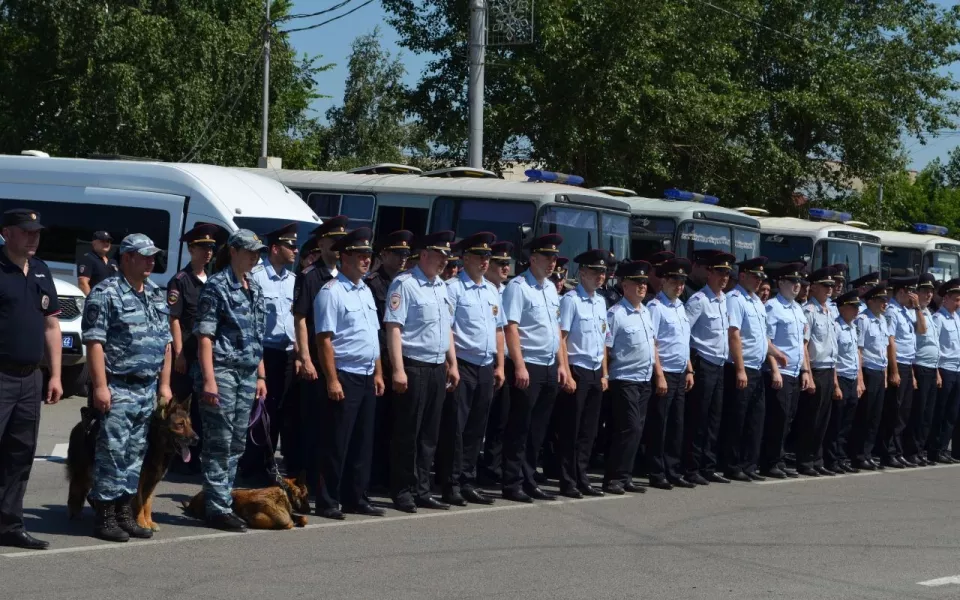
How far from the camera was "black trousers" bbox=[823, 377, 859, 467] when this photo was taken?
13.8 meters

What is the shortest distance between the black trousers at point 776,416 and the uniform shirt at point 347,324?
4.92m

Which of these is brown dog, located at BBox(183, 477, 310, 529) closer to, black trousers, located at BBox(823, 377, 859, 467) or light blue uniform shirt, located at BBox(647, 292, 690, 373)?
light blue uniform shirt, located at BBox(647, 292, 690, 373)

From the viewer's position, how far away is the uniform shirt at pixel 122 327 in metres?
7.73

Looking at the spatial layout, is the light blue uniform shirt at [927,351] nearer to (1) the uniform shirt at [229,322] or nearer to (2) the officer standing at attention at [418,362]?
(2) the officer standing at attention at [418,362]

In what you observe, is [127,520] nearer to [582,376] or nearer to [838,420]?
[582,376]

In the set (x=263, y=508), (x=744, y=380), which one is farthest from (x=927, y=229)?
(x=263, y=508)

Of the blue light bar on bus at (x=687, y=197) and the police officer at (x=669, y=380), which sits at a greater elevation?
the blue light bar on bus at (x=687, y=197)

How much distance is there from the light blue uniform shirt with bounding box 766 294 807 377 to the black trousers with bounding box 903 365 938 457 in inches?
115

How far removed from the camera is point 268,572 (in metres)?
7.29

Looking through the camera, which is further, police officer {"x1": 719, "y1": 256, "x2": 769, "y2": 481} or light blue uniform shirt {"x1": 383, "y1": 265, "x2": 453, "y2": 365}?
police officer {"x1": 719, "y1": 256, "x2": 769, "y2": 481}

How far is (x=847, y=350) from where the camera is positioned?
13.7 meters

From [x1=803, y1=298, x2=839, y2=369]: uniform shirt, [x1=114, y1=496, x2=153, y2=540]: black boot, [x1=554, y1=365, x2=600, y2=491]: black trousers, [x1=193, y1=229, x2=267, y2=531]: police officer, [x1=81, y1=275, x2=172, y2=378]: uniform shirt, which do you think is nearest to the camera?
[x1=81, y1=275, x2=172, y2=378]: uniform shirt

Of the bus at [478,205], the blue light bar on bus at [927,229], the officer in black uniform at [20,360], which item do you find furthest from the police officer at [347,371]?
the blue light bar on bus at [927,229]

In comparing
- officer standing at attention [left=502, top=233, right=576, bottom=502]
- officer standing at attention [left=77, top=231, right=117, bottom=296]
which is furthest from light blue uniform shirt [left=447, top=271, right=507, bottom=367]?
officer standing at attention [left=77, top=231, right=117, bottom=296]
